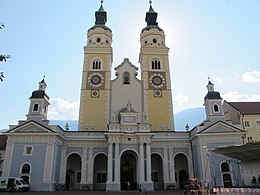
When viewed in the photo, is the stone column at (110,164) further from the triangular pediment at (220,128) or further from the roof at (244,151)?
the roof at (244,151)

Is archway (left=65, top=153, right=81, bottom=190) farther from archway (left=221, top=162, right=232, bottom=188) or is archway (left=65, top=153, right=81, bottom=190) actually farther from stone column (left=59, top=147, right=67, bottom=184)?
archway (left=221, top=162, right=232, bottom=188)

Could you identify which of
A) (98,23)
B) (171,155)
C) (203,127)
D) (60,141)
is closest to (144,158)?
(171,155)

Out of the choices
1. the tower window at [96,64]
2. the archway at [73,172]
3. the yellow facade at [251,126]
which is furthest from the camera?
the tower window at [96,64]

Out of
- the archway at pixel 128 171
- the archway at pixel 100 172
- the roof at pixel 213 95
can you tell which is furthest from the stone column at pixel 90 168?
the roof at pixel 213 95

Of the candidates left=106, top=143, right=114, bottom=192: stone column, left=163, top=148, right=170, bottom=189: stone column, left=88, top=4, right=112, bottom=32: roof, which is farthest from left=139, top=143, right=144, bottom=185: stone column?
left=88, top=4, right=112, bottom=32: roof


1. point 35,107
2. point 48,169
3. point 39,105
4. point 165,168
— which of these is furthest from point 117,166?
point 35,107

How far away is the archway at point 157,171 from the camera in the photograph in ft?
109

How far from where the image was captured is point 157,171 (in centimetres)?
3409

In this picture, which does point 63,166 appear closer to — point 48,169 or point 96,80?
point 48,169

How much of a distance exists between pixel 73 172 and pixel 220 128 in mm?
20742

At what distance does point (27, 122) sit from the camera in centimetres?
3012

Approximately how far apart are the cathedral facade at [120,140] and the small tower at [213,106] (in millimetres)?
132

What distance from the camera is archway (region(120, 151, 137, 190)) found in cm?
3225

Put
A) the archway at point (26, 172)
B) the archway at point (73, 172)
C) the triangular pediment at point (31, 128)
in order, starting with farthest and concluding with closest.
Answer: the archway at point (73, 172)
the triangular pediment at point (31, 128)
the archway at point (26, 172)
